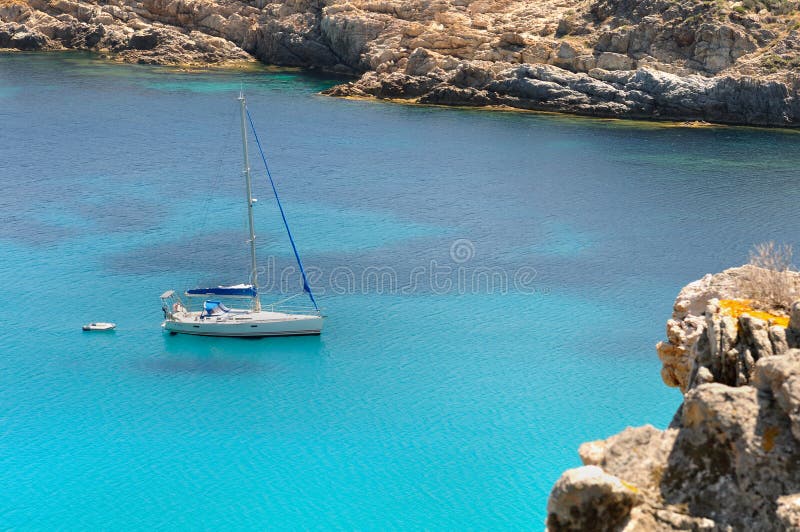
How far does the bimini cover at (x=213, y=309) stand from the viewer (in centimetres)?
4550

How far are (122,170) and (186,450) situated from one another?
40042 millimetres

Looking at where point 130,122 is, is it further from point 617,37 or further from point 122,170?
point 617,37

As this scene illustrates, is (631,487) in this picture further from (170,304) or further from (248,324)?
(170,304)

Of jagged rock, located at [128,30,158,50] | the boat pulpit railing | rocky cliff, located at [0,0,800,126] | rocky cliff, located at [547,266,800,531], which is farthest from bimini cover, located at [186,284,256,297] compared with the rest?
jagged rock, located at [128,30,158,50]

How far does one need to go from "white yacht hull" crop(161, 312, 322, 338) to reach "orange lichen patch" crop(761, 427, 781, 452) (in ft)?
109

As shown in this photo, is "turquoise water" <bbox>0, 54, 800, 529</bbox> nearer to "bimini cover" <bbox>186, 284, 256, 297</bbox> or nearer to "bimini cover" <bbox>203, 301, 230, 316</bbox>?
A: "bimini cover" <bbox>203, 301, 230, 316</bbox>

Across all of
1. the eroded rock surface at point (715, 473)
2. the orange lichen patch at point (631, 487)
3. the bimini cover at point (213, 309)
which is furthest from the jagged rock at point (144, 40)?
the orange lichen patch at point (631, 487)

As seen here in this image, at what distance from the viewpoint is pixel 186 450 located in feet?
114

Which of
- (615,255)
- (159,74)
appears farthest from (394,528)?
(159,74)

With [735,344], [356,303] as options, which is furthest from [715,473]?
[356,303]

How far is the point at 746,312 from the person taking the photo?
15.2 meters

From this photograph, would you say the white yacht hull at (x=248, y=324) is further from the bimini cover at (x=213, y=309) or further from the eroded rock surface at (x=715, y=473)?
the eroded rock surface at (x=715, y=473)

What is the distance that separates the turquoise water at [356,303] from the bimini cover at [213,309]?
1.83 metres

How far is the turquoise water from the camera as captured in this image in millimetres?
32812
